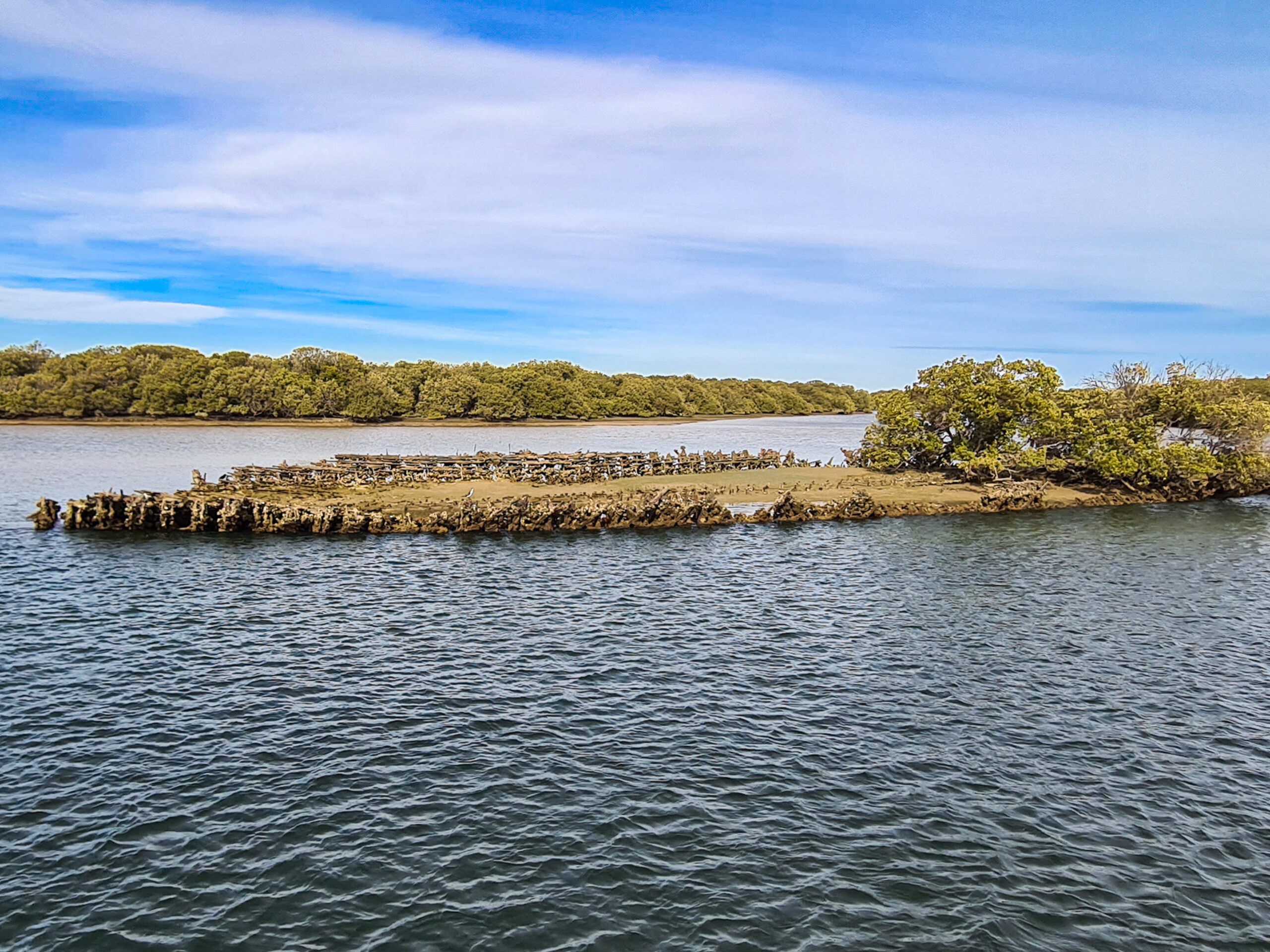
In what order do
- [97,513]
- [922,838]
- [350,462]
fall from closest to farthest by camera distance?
[922,838]
[97,513]
[350,462]

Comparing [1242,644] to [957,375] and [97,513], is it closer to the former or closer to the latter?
[957,375]

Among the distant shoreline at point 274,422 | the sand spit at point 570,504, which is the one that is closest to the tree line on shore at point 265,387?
the distant shoreline at point 274,422

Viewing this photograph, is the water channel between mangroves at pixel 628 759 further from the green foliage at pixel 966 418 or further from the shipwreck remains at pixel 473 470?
the green foliage at pixel 966 418

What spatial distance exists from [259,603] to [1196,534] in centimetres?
5567

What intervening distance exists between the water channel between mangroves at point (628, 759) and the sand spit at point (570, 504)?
902 cm

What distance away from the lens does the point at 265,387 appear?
15162 centimetres

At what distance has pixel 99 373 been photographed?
144500mm

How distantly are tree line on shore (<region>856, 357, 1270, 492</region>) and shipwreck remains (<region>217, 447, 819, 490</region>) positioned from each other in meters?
20.7

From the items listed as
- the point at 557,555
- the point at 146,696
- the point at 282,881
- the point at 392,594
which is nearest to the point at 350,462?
the point at 557,555

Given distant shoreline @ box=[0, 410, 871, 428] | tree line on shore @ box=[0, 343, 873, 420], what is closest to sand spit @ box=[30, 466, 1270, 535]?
tree line on shore @ box=[0, 343, 873, 420]

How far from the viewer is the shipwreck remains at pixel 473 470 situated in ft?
212

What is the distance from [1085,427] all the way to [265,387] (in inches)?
5439

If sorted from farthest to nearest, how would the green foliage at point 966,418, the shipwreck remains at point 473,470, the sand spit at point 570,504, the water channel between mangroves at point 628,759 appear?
the green foliage at point 966,418 < the shipwreck remains at point 473,470 < the sand spit at point 570,504 < the water channel between mangroves at point 628,759

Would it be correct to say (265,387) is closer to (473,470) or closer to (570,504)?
(473,470)
